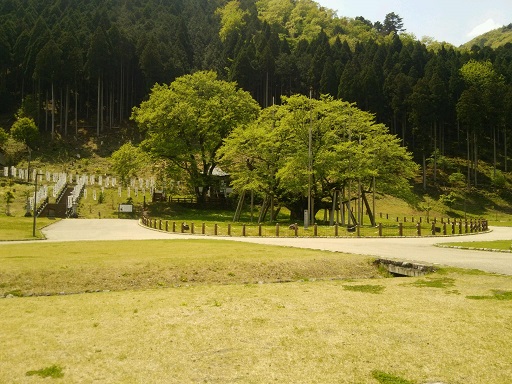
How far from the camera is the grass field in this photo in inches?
233

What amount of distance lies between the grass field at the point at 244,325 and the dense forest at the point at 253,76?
55.8 meters

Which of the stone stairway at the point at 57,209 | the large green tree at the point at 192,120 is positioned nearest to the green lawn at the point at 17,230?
the stone stairway at the point at 57,209

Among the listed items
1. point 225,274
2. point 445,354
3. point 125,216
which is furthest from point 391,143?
point 445,354

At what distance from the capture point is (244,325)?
8070 millimetres

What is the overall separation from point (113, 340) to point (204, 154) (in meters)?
44.5

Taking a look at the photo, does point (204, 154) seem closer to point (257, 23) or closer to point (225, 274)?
point (225, 274)

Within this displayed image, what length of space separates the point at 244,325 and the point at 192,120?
43.5 metres

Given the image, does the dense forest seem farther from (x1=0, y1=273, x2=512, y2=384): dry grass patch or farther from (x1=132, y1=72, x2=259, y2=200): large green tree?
(x1=0, y1=273, x2=512, y2=384): dry grass patch

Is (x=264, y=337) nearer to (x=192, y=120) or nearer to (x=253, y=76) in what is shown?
(x=192, y=120)

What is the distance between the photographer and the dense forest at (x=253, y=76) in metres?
68.6

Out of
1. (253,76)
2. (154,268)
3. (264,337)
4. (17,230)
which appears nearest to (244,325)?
(264,337)

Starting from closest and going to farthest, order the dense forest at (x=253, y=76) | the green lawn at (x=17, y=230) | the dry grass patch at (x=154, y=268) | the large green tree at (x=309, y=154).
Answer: the dry grass patch at (x=154, y=268), the green lawn at (x=17, y=230), the large green tree at (x=309, y=154), the dense forest at (x=253, y=76)

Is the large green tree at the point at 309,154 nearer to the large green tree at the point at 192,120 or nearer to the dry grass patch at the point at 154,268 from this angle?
the large green tree at the point at 192,120

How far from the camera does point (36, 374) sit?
583 centimetres
